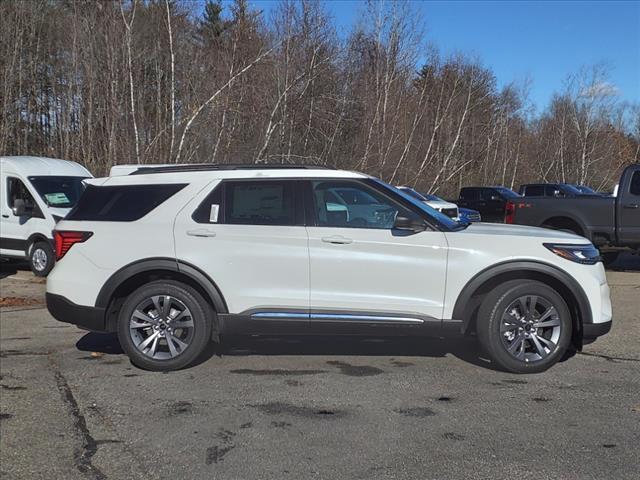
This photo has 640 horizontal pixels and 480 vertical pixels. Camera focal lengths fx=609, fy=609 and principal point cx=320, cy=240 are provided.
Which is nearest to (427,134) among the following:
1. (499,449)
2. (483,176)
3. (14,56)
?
(483,176)

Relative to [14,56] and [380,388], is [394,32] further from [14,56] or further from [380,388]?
[380,388]

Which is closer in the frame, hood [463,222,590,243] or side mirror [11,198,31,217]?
hood [463,222,590,243]

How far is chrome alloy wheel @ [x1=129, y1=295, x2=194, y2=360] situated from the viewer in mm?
5500

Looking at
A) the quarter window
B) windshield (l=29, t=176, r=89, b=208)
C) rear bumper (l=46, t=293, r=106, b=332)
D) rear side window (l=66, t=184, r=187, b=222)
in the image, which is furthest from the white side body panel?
windshield (l=29, t=176, r=89, b=208)

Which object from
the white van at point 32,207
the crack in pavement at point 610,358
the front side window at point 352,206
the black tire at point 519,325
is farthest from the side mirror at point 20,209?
the crack in pavement at point 610,358

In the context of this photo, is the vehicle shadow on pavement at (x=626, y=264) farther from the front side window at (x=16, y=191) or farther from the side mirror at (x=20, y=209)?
the front side window at (x=16, y=191)

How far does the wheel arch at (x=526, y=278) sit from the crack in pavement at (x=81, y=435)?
10.0 ft

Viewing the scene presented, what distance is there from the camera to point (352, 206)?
18.1 ft

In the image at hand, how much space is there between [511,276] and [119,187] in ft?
12.1

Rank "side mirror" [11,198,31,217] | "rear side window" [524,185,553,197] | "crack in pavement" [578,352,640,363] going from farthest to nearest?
"rear side window" [524,185,553,197] < "side mirror" [11,198,31,217] < "crack in pavement" [578,352,640,363]

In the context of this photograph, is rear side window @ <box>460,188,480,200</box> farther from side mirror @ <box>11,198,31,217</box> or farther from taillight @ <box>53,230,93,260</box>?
taillight @ <box>53,230,93,260</box>

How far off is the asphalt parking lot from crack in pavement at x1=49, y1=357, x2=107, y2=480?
0.04 feet

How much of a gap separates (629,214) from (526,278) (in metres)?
7.25

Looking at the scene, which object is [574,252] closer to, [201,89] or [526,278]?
[526,278]
